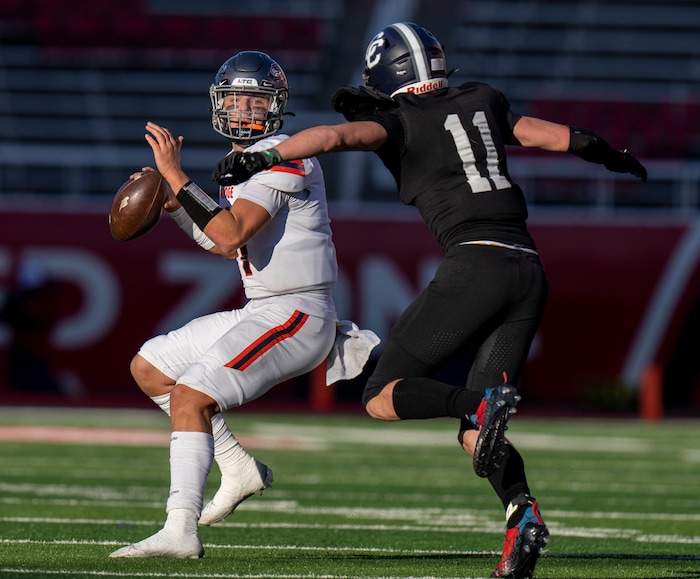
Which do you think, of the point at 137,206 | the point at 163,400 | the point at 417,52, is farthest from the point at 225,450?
the point at 417,52

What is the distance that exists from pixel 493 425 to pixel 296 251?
1.15 metres

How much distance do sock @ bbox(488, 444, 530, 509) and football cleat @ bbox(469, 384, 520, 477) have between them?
29 cm

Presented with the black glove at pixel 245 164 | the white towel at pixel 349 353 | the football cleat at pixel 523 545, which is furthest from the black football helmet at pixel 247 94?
the football cleat at pixel 523 545

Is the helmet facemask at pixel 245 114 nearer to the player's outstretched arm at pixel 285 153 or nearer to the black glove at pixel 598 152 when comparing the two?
the player's outstretched arm at pixel 285 153

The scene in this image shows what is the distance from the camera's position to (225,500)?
218 inches

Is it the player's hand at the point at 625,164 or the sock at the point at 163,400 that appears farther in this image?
the sock at the point at 163,400

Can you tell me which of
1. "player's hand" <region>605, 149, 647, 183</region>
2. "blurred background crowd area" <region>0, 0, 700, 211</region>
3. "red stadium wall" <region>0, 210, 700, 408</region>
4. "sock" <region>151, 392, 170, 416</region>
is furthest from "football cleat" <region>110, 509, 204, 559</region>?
"blurred background crowd area" <region>0, 0, 700, 211</region>

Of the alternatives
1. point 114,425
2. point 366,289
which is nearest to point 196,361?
point 114,425

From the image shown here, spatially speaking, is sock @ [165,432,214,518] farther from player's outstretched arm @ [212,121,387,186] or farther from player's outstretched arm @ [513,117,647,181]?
player's outstretched arm @ [513,117,647,181]

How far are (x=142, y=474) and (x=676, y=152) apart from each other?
1312 cm

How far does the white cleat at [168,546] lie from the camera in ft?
15.9

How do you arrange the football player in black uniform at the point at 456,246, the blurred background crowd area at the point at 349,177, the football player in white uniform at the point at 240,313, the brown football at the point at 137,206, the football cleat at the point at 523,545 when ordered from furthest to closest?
the blurred background crowd area at the point at 349,177 → the brown football at the point at 137,206 → the football player in white uniform at the point at 240,313 → the football player in black uniform at the point at 456,246 → the football cleat at the point at 523,545

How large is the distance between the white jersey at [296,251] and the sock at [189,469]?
63 centimetres

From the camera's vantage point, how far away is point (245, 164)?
4.57 metres
